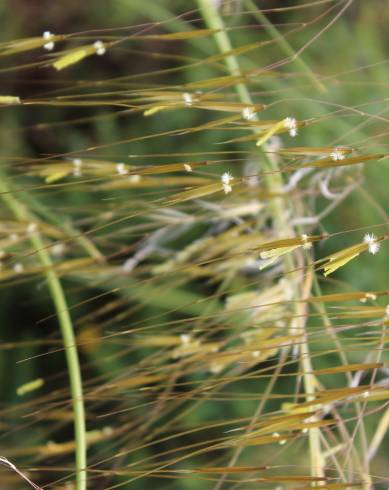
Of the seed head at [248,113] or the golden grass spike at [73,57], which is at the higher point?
the golden grass spike at [73,57]

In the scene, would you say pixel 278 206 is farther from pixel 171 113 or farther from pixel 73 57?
pixel 171 113

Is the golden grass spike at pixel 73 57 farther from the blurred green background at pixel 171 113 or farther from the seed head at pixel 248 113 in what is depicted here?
the blurred green background at pixel 171 113

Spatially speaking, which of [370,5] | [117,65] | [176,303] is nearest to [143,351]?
[176,303]

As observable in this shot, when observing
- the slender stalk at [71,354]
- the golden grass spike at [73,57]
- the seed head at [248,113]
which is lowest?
the slender stalk at [71,354]

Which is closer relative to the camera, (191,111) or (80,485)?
(80,485)

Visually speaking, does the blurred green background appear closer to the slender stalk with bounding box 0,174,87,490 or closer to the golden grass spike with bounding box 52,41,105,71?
the slender stalk with bounding box 0,174,87,490

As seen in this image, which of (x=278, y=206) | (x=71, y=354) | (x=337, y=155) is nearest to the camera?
(x=337, y=155)

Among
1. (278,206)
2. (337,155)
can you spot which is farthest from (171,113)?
(337,155)

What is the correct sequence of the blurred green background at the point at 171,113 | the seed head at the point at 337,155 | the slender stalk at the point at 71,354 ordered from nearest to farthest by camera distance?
the seed head at the point at 337,155 < the slender stalk at the point at 71,354 < the blurred green background at the point at 171,113

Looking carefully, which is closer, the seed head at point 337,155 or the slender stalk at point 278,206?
the seed head at point 337,155

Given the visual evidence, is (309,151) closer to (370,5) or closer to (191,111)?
(191,111)

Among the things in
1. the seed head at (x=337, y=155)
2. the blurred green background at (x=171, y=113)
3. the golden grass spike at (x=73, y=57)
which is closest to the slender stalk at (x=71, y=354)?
the golden grass spike at (x=73, y=57)
